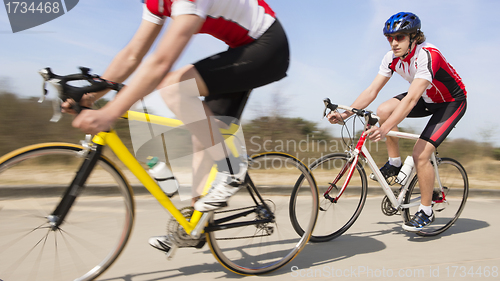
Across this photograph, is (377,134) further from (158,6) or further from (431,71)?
(158,6)

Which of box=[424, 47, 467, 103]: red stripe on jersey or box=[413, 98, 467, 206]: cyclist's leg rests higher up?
box=[424, 47, 467, 103]: red stripe on jersey

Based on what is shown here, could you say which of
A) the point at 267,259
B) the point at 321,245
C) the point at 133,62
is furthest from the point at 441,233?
the point at 133,62

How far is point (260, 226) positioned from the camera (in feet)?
8.58

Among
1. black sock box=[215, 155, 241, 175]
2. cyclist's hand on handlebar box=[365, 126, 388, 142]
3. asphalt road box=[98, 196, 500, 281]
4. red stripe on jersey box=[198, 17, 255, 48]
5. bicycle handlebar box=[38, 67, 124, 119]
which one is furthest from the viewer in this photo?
cyclist's hand on handlebar box=[365, 126, 388, 142]

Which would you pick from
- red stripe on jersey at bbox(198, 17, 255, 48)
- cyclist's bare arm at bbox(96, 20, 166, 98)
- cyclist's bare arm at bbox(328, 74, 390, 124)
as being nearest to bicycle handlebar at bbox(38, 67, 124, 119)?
cyclist's bare arm at bbox(96, 20, 166, 98)

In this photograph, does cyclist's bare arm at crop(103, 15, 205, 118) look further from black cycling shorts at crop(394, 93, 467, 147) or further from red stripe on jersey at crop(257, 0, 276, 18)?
black cycling shorts at crop(394, 93, 467, 147)

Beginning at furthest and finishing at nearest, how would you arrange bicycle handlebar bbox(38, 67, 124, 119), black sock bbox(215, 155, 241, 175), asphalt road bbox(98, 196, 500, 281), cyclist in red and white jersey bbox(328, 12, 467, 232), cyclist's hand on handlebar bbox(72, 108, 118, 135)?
cyclist in red and white jersey bbox(328, 12, 467, 232), asphalt road bbox(98, 196, 500, 281), black sock bbox(215, 155, 241, 175), bicycle handlebar bbox(38, 67, 124, 119), cyclist's hand on handlebar bbox(72, 108, 118, 135)

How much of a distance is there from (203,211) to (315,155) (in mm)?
6248

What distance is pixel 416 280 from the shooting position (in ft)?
8.47

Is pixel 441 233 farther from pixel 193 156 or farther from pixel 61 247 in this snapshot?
pixel 61 247

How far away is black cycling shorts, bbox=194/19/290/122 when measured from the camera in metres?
2.05

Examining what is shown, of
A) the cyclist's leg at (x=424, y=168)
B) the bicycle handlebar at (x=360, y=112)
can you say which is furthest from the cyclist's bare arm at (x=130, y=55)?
the cyclist's leg at (x=424, y=168)

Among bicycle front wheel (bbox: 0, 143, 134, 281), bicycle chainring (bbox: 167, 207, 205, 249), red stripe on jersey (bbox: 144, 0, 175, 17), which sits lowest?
bicycle front wheel (bbox: 0, 143, 134, 281)

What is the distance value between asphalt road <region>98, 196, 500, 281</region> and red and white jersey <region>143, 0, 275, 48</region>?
5.36ft
